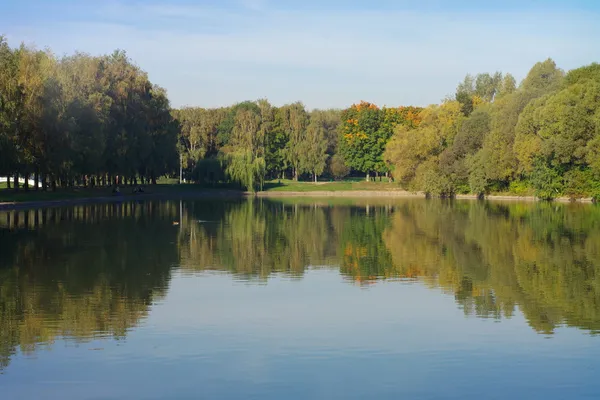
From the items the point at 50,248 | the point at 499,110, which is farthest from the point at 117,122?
the point at 50,248

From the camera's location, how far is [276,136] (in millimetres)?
122562

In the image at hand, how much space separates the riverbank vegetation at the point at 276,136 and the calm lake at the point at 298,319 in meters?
30.3

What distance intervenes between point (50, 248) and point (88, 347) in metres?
18.0

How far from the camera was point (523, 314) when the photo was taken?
17156 mm

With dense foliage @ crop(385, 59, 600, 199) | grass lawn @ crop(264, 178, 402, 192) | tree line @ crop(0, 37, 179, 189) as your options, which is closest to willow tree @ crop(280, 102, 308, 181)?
grass lawn @ crop(264, 178, 402, 192)

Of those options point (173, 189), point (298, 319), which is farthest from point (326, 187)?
point (298, 319)

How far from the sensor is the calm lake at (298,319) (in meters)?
11.7

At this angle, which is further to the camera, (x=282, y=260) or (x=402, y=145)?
(x=402, y=145)

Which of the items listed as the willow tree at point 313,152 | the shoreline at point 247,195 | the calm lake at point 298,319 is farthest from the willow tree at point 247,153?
the calm lake at point 298,319

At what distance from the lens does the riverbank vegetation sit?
62.7 m

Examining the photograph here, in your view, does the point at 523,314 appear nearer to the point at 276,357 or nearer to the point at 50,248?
the point at 276,357

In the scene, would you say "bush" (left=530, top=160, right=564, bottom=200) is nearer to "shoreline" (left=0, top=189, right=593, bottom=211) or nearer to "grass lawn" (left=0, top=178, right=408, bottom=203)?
"shoreline" (left=0, top=189, right=593, bottom=211)

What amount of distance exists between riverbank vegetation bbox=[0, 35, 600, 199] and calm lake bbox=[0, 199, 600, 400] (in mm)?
30304

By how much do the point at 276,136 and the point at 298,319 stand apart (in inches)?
4202
